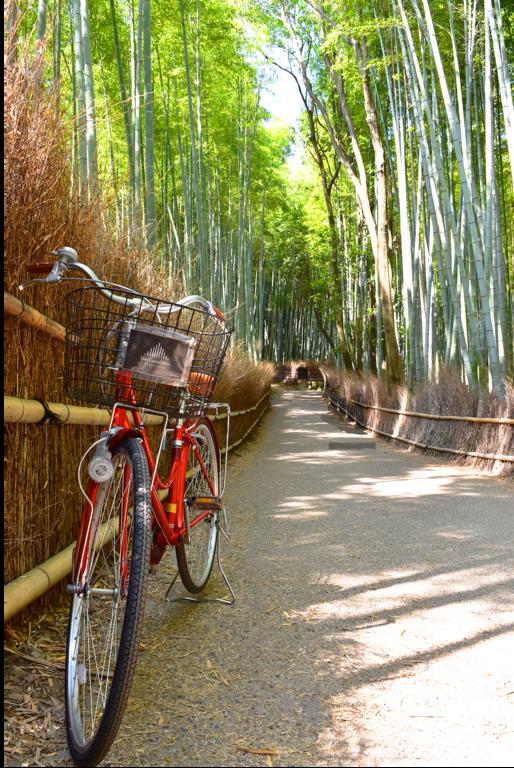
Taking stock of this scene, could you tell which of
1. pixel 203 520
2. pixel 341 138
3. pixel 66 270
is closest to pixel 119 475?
pixel 66 270

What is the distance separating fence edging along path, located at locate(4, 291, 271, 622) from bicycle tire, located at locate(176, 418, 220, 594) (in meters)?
0.52

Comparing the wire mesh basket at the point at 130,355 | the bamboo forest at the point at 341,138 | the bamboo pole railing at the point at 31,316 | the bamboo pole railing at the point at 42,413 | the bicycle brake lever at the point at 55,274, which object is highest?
the bamboo forest at the point at 341,138

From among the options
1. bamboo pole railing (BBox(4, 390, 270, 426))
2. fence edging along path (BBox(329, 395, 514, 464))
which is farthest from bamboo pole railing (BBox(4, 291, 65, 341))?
fence edging along path (BBox(329, 395, 514, 464))

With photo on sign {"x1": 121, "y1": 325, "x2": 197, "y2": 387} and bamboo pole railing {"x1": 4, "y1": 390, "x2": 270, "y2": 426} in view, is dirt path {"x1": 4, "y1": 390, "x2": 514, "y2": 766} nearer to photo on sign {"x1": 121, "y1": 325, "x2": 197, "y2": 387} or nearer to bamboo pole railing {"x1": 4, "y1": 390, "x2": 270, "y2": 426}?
bamboo pole railing {"x1": 4, "y1": 390, "x2": 270, "y2": 426}

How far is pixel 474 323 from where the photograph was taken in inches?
272

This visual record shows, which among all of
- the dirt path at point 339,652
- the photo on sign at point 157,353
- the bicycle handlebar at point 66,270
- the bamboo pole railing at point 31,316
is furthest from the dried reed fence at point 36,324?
the dirt path at point 339,652

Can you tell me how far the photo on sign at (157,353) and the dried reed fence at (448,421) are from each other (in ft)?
15.9

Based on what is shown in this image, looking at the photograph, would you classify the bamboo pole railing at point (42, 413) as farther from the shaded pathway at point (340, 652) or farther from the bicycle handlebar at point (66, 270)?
the shaded pathway at point (340, 652)

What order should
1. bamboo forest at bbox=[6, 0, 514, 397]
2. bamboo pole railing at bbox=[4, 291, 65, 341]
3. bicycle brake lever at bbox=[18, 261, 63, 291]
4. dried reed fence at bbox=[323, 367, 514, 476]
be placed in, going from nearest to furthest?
bicycle brake lever at bbox=[18, 261, 63, 291]
bamboo pole railing at bbox=[4, 291, 65, 341]
bamboo forest at bbox=[6, 0, 514, 397]
dried reed fence at bbox=[323, 367, 514, 476]

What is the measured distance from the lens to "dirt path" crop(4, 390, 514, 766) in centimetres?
145

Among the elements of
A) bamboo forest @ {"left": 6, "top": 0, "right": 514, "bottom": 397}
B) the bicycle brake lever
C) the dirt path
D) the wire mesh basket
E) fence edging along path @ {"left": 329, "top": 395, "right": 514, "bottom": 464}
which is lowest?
the dirt path

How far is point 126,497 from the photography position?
1.70 metres

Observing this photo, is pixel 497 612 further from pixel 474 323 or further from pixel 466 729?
pixel 474 323

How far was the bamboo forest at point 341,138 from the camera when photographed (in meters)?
5.41
